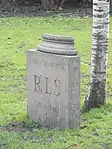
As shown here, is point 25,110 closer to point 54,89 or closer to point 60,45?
point 54,89

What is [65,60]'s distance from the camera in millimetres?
6461

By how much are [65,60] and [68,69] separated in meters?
0.12

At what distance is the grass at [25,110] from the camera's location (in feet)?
20.5

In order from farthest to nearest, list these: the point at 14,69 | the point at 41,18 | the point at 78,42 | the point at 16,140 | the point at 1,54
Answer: the point at 41,18
the point at 78,42
the point at 1,54
the point at 14,69
the point at 16,140

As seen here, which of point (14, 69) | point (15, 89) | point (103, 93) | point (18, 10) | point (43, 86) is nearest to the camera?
point (43, 86)

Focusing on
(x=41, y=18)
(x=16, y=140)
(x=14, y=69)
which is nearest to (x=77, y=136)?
(x=16, y=140)

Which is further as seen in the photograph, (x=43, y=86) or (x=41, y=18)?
(x=41, y=18)

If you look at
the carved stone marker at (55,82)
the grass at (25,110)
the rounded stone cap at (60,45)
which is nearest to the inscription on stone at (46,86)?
the carved stone marker at (55,82)

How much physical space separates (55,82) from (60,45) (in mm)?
471

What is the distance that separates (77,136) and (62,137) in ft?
0.73

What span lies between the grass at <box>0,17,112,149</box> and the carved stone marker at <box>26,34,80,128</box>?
18cm

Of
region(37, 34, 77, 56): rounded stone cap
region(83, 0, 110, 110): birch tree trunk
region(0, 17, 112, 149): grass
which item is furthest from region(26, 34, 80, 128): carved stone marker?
region(83, 0, 110, 110): birch tree trunk

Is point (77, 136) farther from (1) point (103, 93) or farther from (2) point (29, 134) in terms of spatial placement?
(1) point (103, 93)

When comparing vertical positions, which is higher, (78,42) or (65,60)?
(65,60)
